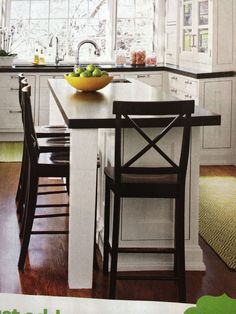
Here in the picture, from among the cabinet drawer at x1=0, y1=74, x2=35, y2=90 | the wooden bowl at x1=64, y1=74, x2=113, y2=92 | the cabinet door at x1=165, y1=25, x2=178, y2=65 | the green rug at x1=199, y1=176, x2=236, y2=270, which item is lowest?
the green rug at x1=199, y1=176, x2=236, y2=270

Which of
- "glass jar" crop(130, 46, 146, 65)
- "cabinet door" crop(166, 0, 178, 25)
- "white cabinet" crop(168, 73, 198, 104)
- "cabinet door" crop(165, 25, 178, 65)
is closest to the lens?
"white cabinet" crop(168, 73, 198, 104)

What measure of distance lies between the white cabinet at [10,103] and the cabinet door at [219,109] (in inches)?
91.9

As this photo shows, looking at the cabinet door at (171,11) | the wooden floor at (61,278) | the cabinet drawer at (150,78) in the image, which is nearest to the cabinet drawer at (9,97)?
→ the cabinet drawer at (150,78)

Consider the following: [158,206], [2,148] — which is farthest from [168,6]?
[158,206]

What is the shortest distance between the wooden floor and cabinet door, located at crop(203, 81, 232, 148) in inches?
95.3

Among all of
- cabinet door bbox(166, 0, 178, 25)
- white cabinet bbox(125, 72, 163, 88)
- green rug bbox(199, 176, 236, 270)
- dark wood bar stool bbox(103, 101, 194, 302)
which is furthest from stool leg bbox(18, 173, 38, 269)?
cabinet door bbox(166, 0, 178, 25)

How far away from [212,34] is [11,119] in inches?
108

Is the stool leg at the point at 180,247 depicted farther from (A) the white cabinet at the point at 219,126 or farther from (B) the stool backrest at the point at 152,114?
(A) the white cabinet at the point at 219,126

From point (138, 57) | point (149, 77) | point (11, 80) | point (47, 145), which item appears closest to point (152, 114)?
point (47, 145)

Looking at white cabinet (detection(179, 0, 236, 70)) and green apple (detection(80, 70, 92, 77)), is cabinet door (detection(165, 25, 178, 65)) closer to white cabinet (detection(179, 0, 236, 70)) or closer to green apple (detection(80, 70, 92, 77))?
white cabinet (detection(179, 0, 236, 70))

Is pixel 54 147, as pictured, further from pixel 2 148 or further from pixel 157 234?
pixel 2 148

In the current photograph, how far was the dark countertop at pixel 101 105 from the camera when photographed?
297 centimetres

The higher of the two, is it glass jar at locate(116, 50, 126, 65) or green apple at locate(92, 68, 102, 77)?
glass jar at locate(116, 50, 126, 65)

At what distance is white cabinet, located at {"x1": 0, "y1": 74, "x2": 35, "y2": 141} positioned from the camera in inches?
291
